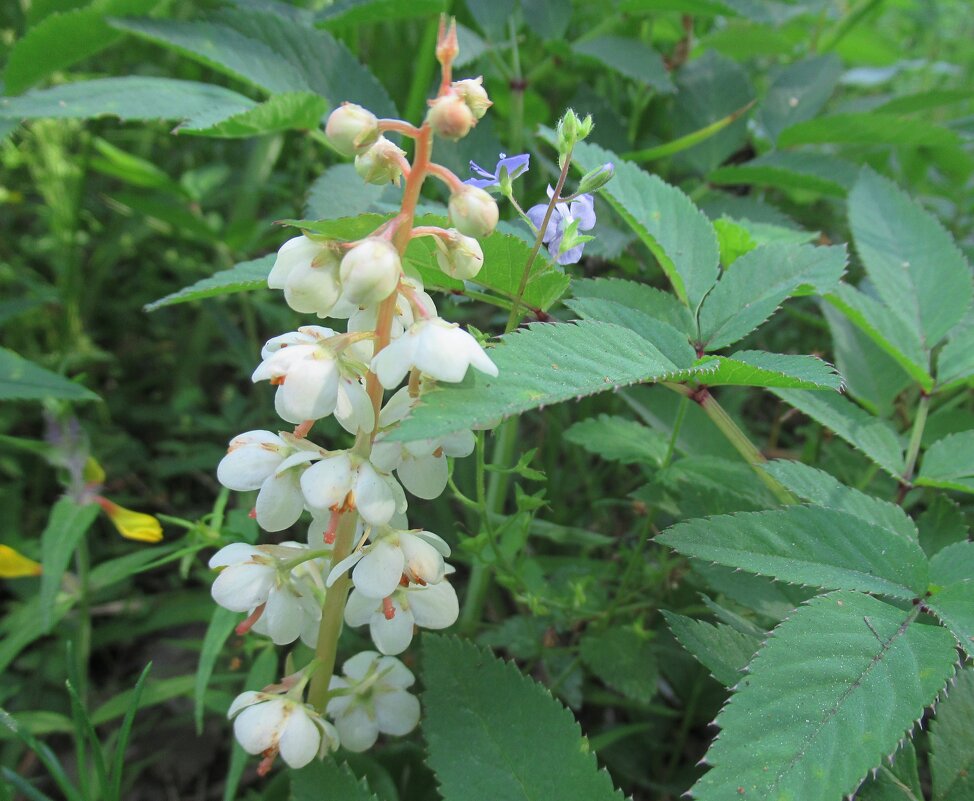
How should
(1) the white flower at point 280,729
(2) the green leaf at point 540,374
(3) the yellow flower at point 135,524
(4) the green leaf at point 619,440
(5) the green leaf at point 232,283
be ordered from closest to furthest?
(2) the green leaf at point 540,374
(1) the white flower at point 280,729
(5) the green leaf at point 232,283
(4) the green leaf at point 619,440
(3) the yellow flower at point 135,524

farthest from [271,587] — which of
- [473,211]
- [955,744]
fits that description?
[955,744]

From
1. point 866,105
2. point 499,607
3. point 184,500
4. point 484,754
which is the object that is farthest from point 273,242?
point 866,105

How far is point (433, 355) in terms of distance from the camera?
77 centimetres

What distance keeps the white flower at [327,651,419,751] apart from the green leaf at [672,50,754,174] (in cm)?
130

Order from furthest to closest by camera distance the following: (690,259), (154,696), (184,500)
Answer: (184,500), (154,696), (690,259)

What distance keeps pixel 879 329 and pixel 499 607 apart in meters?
0.91

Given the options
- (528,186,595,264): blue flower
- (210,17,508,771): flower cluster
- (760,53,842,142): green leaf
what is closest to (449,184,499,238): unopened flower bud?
(210,17,508,771): flower cluster

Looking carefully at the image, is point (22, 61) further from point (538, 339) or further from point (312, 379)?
point (538, 339)

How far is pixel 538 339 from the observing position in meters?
0.84

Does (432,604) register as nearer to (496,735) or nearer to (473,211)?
(496,735)

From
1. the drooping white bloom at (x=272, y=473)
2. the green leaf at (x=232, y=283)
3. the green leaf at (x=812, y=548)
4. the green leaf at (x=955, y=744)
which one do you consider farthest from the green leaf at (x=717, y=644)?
the green leaf at (x=232, y=283)

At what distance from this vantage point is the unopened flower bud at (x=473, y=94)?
2.73ft

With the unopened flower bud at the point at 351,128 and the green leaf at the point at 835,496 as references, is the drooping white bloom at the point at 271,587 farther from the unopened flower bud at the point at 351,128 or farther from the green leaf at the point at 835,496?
the green leaf at the point at 835,496

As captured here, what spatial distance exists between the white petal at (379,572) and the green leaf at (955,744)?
662mm
